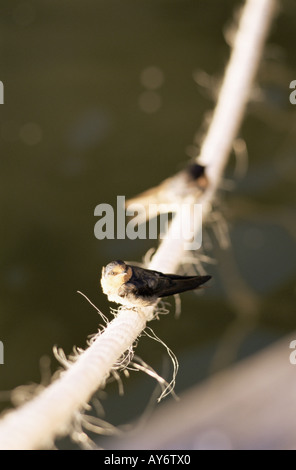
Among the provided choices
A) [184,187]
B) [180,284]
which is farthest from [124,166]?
[180,284]

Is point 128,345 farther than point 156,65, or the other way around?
point 156,65

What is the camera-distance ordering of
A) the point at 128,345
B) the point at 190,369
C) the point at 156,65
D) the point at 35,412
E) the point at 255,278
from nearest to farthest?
the point at 35,412 < the point at 128,345 < the point at 190,369 < the point at 255,278 < the point at 156,65

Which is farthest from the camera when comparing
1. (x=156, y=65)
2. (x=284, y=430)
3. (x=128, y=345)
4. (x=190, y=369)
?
(x=156, y=65)

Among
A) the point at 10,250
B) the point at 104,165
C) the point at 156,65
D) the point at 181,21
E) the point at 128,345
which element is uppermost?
the point at 181,21

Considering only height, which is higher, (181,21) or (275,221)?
(181,21)

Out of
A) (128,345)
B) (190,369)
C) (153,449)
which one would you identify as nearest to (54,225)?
(190,369)

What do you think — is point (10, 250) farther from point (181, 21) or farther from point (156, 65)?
point (181, 21)

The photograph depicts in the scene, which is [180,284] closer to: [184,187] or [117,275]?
[117,275]
